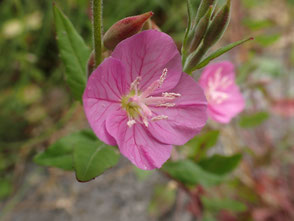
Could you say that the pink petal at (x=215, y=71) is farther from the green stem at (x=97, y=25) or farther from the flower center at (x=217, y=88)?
the green stem at (x=97, y=25)

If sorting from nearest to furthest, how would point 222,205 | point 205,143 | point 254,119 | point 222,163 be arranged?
point 222,163 < point 205,143 < point 222,205 < point 254,119

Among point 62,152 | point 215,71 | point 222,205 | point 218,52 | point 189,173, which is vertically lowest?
point 222,205

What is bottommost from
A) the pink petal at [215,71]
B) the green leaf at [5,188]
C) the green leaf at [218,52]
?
the green leaf at [5,188]

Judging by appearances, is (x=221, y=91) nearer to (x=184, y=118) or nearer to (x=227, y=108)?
(x=227, y=108)

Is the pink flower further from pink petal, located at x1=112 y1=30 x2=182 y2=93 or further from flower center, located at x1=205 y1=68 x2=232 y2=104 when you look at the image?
pink petal, located at x1=112 y1=30 x2=182 y2=93

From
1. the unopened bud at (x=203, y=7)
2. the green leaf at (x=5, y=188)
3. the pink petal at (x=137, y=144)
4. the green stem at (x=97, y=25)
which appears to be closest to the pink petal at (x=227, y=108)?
the pink petal at (x=137, y=144)

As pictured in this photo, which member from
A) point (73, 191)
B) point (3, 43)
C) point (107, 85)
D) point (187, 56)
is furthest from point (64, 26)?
point (3, 43)

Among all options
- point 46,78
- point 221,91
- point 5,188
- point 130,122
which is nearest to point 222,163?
point 221,91

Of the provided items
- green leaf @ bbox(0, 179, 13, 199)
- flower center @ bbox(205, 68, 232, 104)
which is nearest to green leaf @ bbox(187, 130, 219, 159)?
flower center @ bbox(205, 68, 232, 104)

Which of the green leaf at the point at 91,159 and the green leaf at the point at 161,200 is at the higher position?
the green leaf at the point at 91,159
